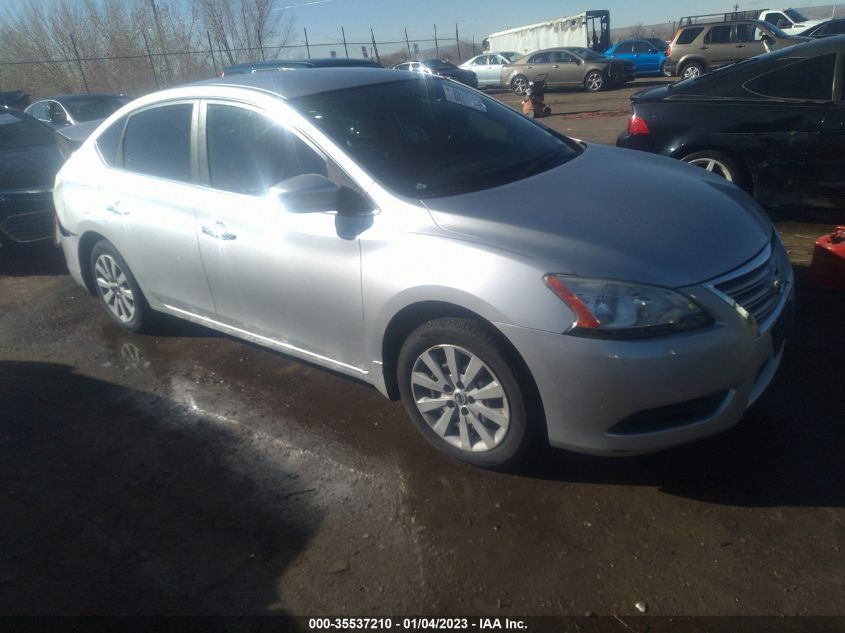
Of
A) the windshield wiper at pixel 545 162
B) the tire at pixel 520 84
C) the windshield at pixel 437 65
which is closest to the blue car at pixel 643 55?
the tire at pixel 520 84

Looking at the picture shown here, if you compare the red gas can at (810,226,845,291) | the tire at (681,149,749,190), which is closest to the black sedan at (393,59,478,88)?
the tire at (681,149,749,190)

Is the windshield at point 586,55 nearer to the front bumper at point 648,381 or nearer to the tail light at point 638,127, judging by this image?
the tail light at point 638,127

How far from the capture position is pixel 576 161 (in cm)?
378

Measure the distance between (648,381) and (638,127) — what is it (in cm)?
444

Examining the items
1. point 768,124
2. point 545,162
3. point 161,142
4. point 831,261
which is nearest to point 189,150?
point 161,142

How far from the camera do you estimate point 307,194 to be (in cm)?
315

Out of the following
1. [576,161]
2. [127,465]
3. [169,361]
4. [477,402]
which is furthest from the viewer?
[169,361]

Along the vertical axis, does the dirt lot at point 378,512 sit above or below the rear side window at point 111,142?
below

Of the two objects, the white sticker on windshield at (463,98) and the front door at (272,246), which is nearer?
the front door at (272,246)

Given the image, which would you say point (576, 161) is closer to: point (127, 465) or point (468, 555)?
point (468, 555)

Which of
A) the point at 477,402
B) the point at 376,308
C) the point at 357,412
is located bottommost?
the point at 357,412

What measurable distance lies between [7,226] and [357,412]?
528 cm

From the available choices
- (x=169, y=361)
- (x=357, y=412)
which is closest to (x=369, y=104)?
(x=357, y=412)

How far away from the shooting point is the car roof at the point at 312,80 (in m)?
3.79
